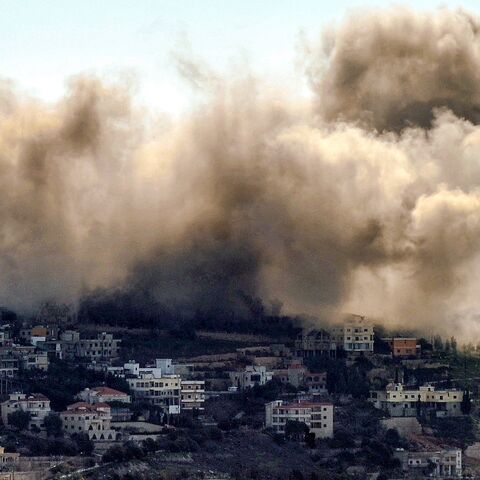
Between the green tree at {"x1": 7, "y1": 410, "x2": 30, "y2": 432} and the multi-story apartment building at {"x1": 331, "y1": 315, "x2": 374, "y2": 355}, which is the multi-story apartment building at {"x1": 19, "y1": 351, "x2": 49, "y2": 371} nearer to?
the green tree at {"x1": 7, "y1": 410, "x2": 30, "y2": 432}

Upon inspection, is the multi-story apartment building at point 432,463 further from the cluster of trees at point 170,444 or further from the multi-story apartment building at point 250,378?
the multi-story apartment building at point 250,378

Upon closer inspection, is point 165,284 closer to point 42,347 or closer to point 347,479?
point 42,347

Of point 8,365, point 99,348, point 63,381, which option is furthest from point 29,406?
point 99,348

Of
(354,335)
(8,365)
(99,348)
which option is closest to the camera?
(8,365)

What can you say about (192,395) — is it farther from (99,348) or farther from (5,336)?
(5,336)

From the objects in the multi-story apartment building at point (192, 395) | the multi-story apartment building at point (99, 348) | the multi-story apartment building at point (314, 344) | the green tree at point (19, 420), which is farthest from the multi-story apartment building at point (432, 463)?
the multi-story apartment building at point (99, 348)

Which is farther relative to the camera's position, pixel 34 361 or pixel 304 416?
pixel 34 361
